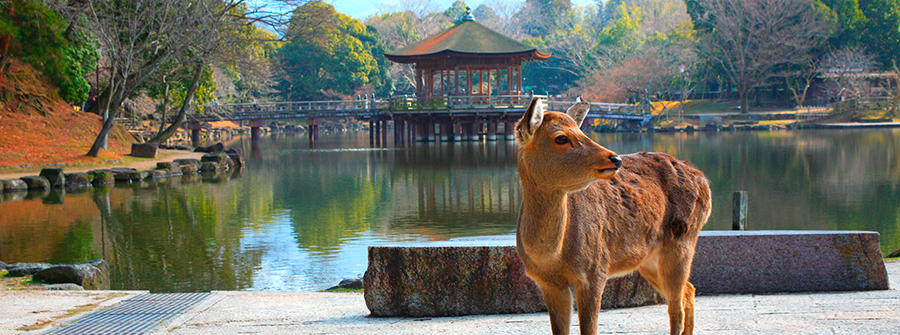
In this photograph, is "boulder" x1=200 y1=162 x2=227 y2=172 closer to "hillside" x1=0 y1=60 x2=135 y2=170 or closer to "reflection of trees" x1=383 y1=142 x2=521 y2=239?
"hillside" x1=0 y1=60 x2=135 y2=170

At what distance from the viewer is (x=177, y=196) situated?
774 inches

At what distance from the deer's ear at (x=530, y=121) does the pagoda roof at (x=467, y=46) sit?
37.7 meters

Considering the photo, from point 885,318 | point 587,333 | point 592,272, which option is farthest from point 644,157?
point 885,318

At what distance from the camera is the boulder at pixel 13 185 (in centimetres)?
1950

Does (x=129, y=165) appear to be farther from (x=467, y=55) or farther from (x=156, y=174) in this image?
(x=467, y=55)

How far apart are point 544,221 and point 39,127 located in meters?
26.4

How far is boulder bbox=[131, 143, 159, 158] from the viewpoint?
91.4 ft

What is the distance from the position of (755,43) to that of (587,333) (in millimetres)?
52123

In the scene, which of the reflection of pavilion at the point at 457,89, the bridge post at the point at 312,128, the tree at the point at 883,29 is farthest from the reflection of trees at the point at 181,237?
the tree at the point at 883,29

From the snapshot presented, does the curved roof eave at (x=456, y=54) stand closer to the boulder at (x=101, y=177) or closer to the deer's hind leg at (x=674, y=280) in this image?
the boulder at (x=101, y=177)

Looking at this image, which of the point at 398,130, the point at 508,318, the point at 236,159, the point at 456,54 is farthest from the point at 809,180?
the point at 398,130

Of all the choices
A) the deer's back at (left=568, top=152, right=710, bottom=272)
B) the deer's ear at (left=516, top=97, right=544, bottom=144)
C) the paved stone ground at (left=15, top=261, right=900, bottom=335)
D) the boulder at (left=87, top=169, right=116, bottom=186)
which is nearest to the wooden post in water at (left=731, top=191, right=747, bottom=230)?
the paved stone ground at (left=15, top=261, right=900, bottom=335)

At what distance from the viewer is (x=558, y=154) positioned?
3.36 meters

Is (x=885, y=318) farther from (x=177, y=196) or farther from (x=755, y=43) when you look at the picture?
(x=755, y=43)
